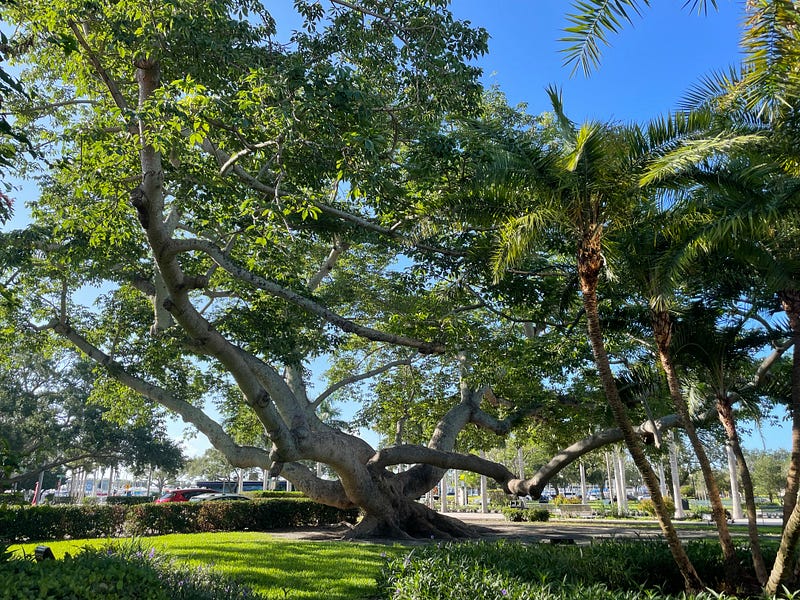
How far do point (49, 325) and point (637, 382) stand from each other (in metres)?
12.8

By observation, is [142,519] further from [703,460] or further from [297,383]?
[703,460]

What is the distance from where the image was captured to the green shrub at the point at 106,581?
336 centimetres

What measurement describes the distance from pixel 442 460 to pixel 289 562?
5817 mm

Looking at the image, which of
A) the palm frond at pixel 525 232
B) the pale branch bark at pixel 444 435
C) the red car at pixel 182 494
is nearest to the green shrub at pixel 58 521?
the pale branch bark at pixel 444 435

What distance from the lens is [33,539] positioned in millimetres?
14844

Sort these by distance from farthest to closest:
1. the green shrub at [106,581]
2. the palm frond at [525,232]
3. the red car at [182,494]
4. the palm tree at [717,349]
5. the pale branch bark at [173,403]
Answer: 1. the red car at [182,494]
2. the pale branch bark at [173,403]
3. the palm tree at [717,349]
4. the palm frond at [525,232]
5. the green shrub at [106,581]

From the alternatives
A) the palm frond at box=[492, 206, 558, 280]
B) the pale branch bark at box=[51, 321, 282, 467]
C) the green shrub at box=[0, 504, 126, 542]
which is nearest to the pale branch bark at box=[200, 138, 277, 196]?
the palm frond at box=[492, 206, 558, 280]

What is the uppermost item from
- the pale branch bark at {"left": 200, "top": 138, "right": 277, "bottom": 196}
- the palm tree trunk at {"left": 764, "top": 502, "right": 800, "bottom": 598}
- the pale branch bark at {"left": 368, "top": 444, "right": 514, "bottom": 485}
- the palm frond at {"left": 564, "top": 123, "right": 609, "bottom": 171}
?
the pale branch bark at {"left": 200, "top": 138, "right": 277, "bottom": 196}

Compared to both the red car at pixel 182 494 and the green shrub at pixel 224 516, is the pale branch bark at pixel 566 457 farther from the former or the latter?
the red car at pixel 182 494

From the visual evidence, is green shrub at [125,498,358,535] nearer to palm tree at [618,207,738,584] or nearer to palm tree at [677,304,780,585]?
palm tree at [618,207,738,584]

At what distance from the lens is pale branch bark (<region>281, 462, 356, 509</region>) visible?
15844 mm

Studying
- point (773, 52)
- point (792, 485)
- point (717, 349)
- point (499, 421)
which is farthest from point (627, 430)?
point (499, 421)

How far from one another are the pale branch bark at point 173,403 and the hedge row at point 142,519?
3.23 meters

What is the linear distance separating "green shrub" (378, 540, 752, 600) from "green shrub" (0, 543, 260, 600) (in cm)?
189
